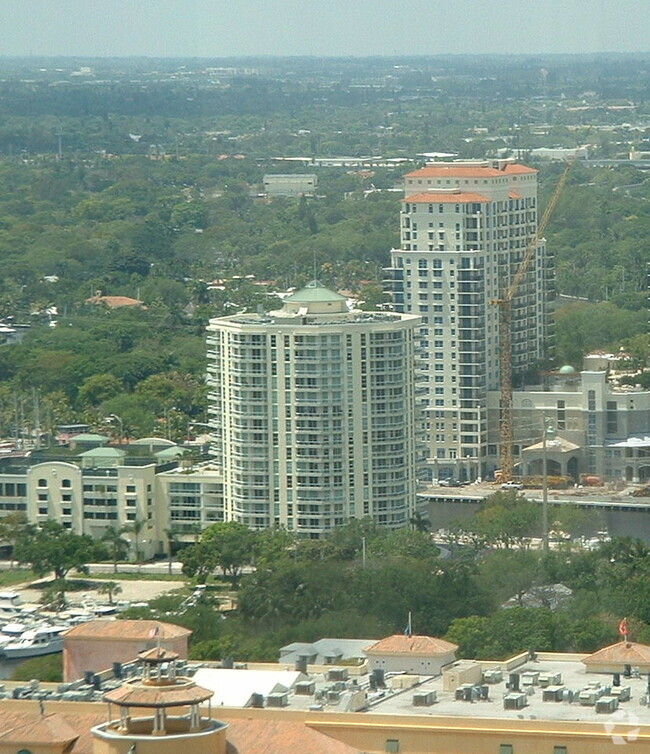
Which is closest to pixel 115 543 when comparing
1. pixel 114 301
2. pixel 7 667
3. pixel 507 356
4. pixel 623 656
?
pixel 7 667

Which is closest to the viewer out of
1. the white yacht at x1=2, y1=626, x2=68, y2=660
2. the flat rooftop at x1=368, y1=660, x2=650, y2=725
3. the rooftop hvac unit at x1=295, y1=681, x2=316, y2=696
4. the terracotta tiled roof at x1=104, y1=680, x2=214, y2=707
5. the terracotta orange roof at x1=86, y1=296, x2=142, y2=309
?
the terracotta tiled roof at x1=104, y1=680, x2=214, y2=707

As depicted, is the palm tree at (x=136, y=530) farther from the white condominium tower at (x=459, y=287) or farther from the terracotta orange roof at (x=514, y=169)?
the terracotta orange roof at (x=514, y=169)

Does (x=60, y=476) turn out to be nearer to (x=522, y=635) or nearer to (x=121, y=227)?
(x=522, y=635)

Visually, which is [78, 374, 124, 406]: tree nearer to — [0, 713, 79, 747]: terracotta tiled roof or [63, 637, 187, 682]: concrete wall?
[63, 637, 187, 682]: concrete wall

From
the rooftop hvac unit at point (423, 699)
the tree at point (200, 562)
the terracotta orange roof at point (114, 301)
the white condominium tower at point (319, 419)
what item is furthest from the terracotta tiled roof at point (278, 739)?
the terracotta orange roof at point (114, 301)

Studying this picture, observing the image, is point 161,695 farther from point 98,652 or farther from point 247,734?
point 98,652

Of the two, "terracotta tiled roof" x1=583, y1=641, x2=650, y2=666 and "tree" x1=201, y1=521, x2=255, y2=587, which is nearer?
"terracotta tiled roof" x1=583, y1=641, x2=650, y2=666

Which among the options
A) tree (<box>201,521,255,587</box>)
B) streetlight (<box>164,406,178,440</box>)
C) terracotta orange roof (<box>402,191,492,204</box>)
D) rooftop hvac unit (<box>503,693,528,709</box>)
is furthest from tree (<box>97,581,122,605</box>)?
rooftop hvac unit (<box>503,693,528,709</box>)
